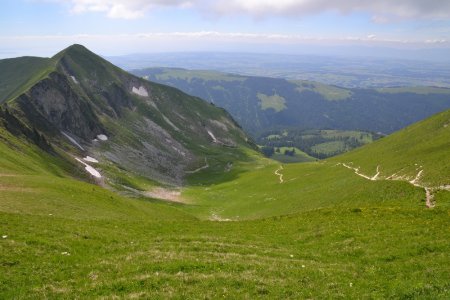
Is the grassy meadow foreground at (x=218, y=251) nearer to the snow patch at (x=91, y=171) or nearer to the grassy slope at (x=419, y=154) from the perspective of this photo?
the grassy slope at (x=419, y=154)

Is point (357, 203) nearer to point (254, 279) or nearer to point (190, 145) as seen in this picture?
point (254, 279)

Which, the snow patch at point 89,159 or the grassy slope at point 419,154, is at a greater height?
the grassy slope at point 419,154

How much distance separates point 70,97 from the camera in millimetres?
153250

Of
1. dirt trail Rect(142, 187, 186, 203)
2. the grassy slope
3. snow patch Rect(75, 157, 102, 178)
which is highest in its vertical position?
the grassy slope

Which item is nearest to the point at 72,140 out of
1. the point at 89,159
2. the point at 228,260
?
the point at 89,159

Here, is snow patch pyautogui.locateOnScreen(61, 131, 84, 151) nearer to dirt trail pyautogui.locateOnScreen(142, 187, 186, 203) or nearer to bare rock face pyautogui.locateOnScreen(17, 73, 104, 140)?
bare rock face pyautogui.locateOnScreen(17, 73, 104, 140)

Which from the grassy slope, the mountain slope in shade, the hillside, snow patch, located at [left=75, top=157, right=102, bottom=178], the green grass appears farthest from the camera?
the mountain slope in shade

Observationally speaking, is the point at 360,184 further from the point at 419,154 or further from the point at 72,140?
the point at 72,140

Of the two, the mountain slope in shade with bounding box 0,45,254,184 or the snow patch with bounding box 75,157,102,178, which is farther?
the mountain slope in shade with bounding box 0,45,254,184

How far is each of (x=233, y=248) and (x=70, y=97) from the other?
142751mm

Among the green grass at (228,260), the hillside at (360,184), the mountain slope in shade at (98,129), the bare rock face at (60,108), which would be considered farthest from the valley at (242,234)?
the bare rock face at (60,108)

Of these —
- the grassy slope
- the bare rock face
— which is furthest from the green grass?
the bare rock face

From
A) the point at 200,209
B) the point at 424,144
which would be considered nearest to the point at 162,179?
the point at 200,209

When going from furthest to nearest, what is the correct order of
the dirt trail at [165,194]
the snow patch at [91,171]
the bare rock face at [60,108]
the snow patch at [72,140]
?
the bare rock face at [60,108], the snow patch at [72,140], the snow patch at [91,171], the dirt trail at [165,194]
